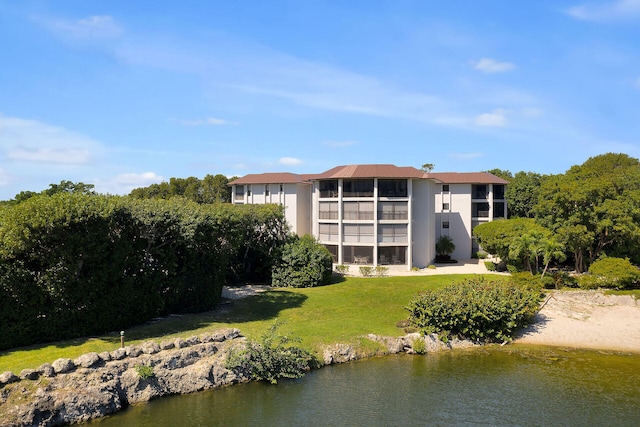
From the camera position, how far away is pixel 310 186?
6050cm

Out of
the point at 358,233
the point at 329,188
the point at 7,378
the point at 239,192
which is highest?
the point at 239,192

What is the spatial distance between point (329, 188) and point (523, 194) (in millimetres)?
32281

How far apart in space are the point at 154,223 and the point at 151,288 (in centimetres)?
386

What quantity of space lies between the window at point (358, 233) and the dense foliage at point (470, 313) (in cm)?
1773

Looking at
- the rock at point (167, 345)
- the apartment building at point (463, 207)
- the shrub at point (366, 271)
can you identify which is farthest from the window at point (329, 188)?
the rock at point (167, 345)

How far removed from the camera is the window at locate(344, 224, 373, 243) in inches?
1925

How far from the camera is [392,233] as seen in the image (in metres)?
48.8

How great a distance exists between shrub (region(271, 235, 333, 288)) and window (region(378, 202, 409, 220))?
10.1 m

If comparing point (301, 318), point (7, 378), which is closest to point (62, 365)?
point (7, 378)

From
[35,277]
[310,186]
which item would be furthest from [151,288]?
[310,186]

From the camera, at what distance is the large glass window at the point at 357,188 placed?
161 ft

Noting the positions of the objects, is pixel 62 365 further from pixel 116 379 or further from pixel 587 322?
pixel 587 322

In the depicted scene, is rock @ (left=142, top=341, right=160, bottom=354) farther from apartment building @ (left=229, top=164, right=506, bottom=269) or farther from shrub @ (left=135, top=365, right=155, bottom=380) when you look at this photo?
apartment building @ (left=229, top=164, right=506, bottom=269)

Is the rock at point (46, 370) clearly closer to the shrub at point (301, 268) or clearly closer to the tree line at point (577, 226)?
the shrub at point (301, 268)
